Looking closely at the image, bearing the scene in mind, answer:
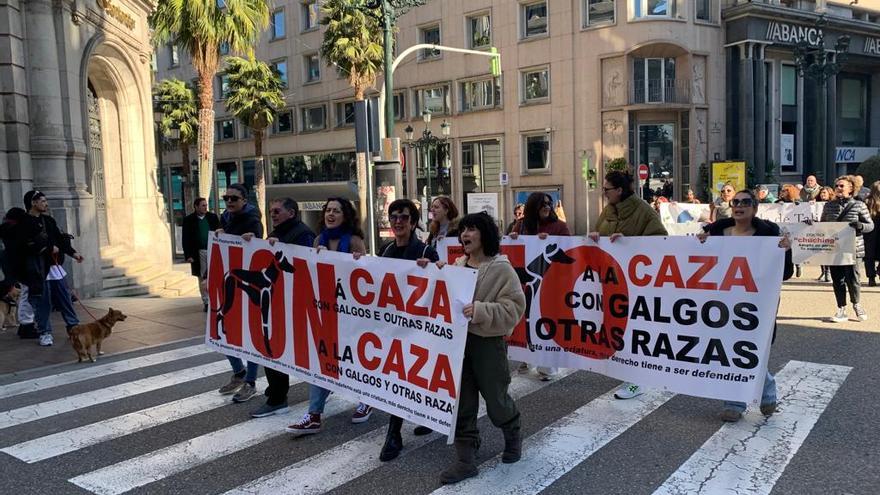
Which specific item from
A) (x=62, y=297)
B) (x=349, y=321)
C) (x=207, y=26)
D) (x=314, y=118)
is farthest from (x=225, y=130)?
(x=349, y=321)

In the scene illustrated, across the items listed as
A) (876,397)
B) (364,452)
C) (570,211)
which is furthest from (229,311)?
(570,211)

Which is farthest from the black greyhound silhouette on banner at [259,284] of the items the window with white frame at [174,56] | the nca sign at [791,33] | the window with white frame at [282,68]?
the window with white frame at [174,56]

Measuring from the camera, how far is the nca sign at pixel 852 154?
40906 mm

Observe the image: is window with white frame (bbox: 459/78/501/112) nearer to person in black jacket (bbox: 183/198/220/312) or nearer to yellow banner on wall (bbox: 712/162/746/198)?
yellow banner on wall (bbox: 712/162/746/198)

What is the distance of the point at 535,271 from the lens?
6.26 m

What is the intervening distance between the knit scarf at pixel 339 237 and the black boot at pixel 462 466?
1.91 meters

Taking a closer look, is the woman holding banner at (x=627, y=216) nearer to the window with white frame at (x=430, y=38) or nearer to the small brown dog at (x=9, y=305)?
the small brown dog at (x=9, y=305)

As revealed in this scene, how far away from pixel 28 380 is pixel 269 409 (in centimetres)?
339

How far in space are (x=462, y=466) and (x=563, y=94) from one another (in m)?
30.8

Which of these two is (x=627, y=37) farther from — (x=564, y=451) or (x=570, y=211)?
(x=564, y=451)

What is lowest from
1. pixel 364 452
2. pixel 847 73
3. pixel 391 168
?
pixel 364 452

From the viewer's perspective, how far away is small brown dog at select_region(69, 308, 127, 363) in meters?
7.85

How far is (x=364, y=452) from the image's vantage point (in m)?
4.85

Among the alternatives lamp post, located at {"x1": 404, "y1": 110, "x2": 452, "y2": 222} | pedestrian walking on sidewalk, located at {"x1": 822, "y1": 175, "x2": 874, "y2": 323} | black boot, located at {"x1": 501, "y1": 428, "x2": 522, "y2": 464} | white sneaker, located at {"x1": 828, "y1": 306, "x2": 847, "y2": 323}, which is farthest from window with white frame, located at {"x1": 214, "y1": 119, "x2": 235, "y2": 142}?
black boot, located at {"x1": 501, "y1": 428, "x2": 522, "y2": 464}
